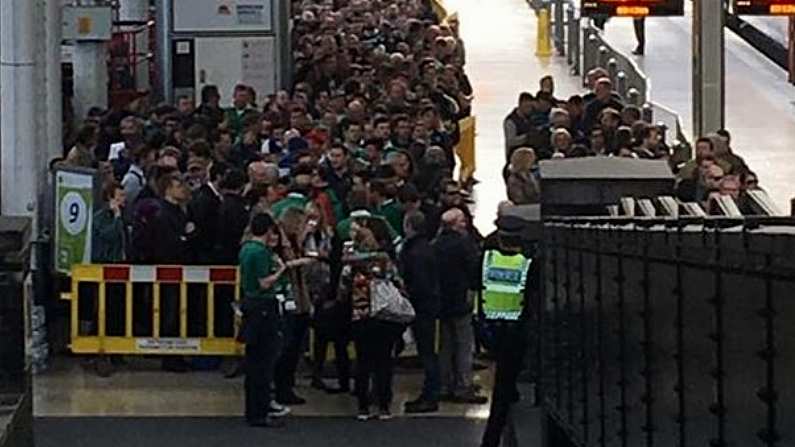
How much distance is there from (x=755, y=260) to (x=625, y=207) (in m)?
4.99

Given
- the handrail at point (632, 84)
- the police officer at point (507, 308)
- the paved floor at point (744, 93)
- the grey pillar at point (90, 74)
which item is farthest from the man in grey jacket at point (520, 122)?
the police officer at point (507, 308)

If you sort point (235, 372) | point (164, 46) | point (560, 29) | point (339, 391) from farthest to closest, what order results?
point (560, 29) < point (164, 46) < point (235, 372) < point (339, 391)

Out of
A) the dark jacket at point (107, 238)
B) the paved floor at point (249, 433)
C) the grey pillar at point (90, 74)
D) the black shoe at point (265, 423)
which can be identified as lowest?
the paved floor at point (249, 433)

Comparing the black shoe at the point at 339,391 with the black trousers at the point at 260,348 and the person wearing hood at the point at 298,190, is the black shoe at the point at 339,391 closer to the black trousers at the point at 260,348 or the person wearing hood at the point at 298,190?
the person wearing hood at the point at 298,190

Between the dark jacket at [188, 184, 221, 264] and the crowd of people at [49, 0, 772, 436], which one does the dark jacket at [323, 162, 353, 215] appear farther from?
the dark jacket at [188, 184, 221, 264]

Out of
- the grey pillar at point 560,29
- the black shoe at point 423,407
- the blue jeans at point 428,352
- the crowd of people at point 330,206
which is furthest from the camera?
the grey pillar at point 560,29

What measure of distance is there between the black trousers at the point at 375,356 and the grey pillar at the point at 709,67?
7837 mm

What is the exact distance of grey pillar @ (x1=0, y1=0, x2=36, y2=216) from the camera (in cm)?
1830

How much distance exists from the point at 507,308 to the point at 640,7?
408 inches

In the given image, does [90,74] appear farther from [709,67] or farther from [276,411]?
[276,411]

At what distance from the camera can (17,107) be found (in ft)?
60.6

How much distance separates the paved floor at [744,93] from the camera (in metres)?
30.4

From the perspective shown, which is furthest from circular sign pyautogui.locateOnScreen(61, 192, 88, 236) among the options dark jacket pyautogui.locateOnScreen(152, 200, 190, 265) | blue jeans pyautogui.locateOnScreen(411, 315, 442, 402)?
blue jeans pyautogui.locateOnScreen(411, 315, 442, 402)

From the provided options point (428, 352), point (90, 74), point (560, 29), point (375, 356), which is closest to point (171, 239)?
point (375, 356)
